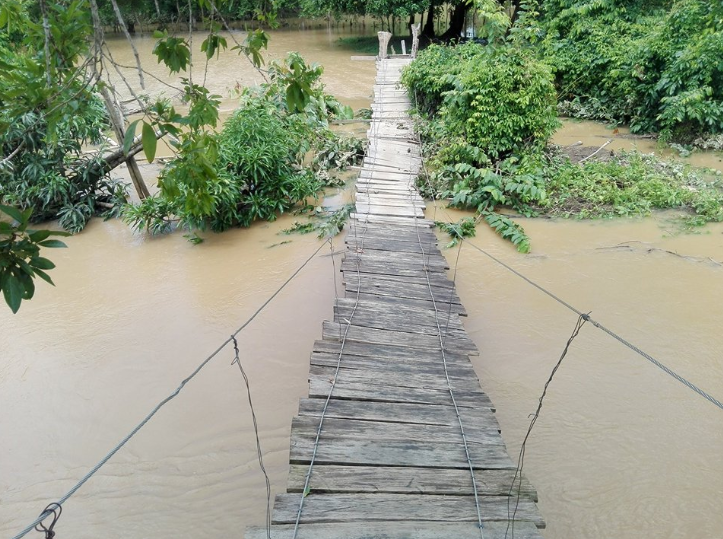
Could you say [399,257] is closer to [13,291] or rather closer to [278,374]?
[278,374]

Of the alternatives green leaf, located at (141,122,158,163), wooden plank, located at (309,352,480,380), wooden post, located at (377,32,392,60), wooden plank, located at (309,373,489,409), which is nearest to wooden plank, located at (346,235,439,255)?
wooden plank, located at (309,352,480,380)

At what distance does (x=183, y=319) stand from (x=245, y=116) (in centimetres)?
266

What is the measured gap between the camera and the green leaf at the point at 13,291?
3.91ft

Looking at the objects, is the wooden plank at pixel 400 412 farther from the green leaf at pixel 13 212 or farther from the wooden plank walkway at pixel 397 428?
the green leaf at pixel 13 212

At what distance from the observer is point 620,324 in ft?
13.6

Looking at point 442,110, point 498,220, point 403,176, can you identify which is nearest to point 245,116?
point 403,176

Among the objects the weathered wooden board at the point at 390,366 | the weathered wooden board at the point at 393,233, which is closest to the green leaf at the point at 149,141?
the weathered wooden board at the point at 390,366

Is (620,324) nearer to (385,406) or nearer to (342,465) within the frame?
(385,406)

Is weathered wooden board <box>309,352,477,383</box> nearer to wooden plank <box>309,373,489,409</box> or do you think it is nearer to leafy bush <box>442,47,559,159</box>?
wooden plank <box>309,373,489,409</box>

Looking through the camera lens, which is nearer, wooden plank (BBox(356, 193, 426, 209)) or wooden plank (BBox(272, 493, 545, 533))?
wooden plank (BBox(272, 493, 545, 533))

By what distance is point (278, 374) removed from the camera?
3898 millimetres

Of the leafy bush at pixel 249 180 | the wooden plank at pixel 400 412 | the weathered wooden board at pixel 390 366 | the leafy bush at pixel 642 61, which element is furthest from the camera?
the leafy bush at pixel 642 61

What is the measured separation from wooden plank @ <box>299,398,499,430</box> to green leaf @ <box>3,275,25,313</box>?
5.43 feet

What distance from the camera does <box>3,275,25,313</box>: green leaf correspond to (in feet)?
3.91
